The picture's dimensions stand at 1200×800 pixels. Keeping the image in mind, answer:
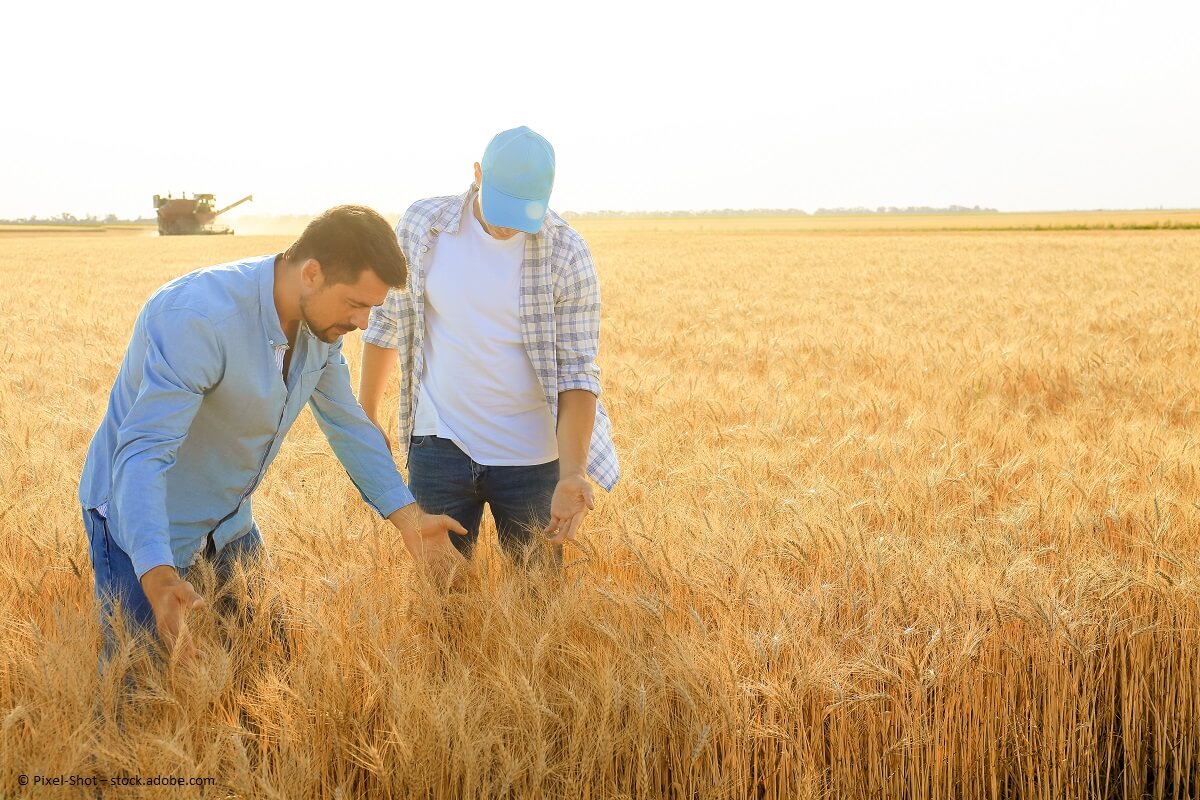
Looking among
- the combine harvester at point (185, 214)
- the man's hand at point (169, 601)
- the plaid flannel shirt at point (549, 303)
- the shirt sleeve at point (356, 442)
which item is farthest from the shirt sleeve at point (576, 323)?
the combine harvester at point (185, 214)

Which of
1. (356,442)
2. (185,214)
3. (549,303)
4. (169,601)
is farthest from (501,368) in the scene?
(185,214)

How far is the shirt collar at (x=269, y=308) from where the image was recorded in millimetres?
1906

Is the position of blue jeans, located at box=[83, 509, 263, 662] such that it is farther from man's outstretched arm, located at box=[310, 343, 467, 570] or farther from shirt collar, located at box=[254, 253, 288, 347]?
shirt collar, located at box=[254, 253, 288, 347]

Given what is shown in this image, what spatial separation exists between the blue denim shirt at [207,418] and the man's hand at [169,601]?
0.09ft

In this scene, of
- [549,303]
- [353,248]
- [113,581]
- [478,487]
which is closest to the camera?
[353,248]

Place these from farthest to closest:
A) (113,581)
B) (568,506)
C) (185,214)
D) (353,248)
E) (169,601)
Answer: (185,214) → (568,506) → (113,581) → (353,248) → (169,601)

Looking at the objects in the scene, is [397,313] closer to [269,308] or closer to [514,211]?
[514,211]

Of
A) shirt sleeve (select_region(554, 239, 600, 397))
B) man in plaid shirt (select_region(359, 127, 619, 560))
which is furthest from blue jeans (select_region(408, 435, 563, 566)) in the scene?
shirt sleeve (select_region(554, 239, 600, 397))

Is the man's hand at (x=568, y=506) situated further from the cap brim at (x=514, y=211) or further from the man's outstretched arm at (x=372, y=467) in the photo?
the cap brim at (x=514, y=211)

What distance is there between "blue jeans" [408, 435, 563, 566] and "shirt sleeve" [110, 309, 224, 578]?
2.56 feet

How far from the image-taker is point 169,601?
5.35 ft

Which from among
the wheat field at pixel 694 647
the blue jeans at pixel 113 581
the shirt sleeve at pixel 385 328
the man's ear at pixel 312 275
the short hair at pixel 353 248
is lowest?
the wheat field at pixel 694 647

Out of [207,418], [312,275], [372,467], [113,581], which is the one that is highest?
[312,275]

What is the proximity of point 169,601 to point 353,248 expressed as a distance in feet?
2.33
